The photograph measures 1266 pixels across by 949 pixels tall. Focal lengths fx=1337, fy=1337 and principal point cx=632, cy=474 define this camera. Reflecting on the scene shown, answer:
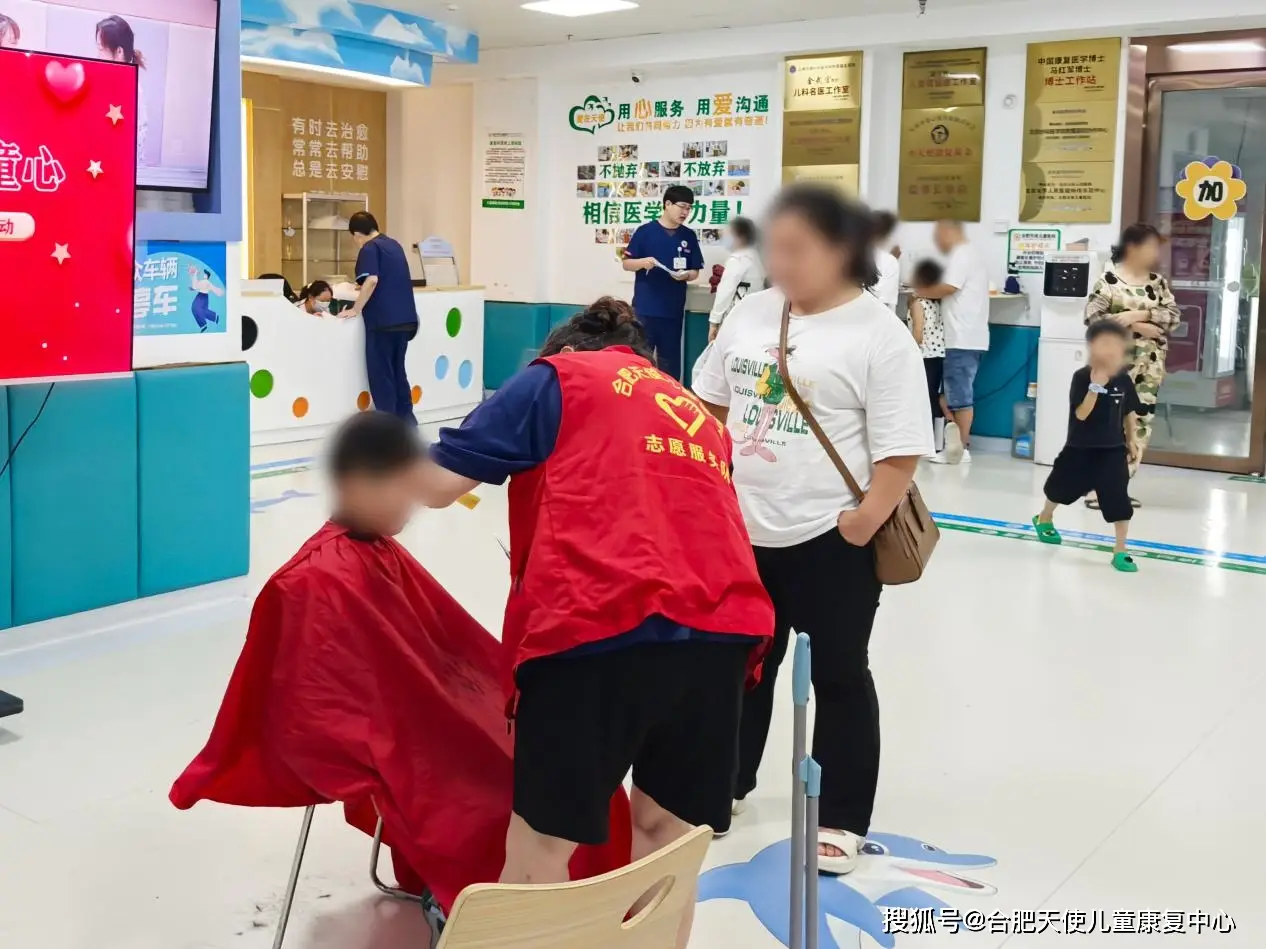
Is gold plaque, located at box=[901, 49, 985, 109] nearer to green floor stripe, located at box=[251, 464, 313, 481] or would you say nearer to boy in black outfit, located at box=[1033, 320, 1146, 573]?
boy in black outfit, located at box=[1033, 320, 1146, 573]

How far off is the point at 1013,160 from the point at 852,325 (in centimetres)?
648

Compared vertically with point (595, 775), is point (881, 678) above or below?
below

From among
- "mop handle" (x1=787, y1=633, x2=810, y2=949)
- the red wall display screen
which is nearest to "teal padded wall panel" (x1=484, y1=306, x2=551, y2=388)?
the red wall display screen

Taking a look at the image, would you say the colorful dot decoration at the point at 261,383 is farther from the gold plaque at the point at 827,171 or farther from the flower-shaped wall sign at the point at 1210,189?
Result: the flower-shaped wall sign at the point at 1210,189

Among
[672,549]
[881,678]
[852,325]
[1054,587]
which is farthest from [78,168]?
[1054,587]

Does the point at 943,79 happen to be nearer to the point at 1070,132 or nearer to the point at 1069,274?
the point at 1070,132

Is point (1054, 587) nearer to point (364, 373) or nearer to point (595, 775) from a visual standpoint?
point (595, 775)

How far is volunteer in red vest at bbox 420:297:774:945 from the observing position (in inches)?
72.7

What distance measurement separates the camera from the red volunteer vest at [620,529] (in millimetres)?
1834

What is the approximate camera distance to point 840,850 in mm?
2807

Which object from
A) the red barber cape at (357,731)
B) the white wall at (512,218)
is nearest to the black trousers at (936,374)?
the white wall at (512,218)

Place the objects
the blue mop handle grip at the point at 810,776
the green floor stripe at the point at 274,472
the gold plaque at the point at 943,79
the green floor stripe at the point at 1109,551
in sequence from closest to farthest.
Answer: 1. the blue mop handle grip at the point at 810,776
2. the green floor stripe at the point at 1109,551
3. the green floor stripe at the point at 274,472
4. the gold plaque at the point at 943,79

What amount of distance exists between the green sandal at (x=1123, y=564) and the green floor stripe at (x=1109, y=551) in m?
0.20

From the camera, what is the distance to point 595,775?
1905 mm
